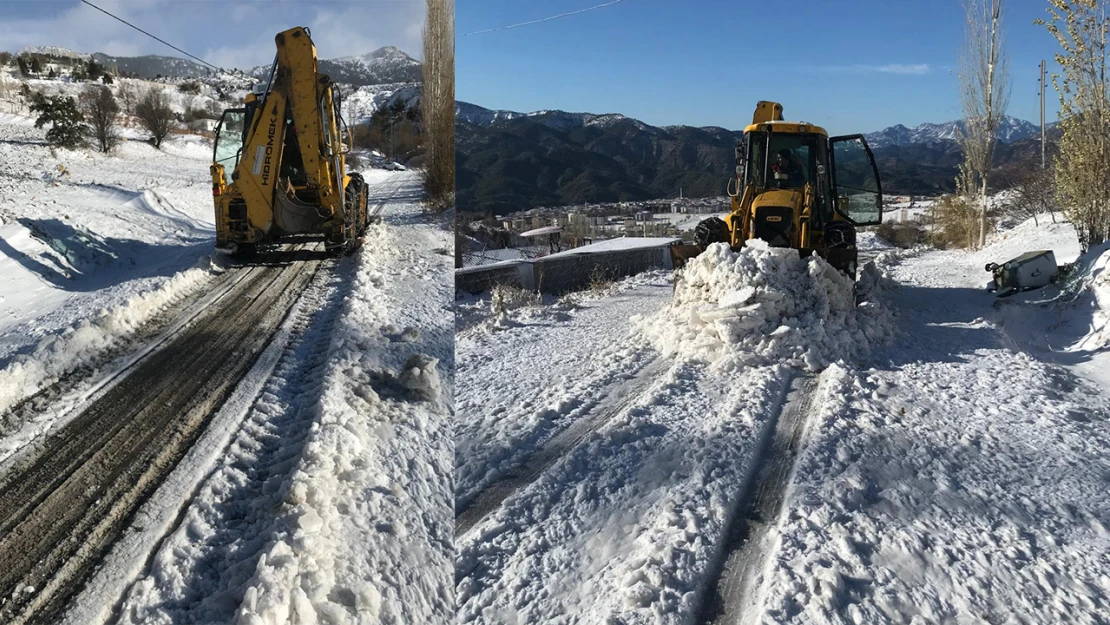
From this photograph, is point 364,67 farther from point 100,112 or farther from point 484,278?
point 100,112

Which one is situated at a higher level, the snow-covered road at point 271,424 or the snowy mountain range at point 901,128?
the snowy mountain range at point 901,128

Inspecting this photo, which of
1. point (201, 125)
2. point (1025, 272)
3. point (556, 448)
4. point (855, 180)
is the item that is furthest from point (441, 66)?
point (201, 125)

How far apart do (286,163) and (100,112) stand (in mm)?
5052

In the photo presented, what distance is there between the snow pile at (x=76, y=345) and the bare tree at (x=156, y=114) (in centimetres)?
699

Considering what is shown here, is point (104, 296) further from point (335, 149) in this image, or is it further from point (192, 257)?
point (335, 149)

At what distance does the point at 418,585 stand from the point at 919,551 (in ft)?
3.23

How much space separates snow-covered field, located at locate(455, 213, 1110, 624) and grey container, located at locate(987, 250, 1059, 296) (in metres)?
0.08

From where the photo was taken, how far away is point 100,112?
9.98 metres

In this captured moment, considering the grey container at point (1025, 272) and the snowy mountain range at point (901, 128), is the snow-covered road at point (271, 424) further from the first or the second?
the grey container at point (1025, 272)

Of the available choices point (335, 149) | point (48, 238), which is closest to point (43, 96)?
point (48, 238)

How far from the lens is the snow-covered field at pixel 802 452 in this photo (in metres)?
1.28

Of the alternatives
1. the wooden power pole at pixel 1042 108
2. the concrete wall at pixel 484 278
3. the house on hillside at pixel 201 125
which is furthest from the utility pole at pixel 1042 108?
the house on hillside at pixel 201 125

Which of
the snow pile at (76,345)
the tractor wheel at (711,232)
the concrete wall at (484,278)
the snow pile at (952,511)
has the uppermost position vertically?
the tractor wheel at (711,232)

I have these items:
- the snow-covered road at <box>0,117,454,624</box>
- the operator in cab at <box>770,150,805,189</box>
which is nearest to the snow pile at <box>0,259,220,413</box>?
the snow-covered road at <box>0,117,454,624</box>
